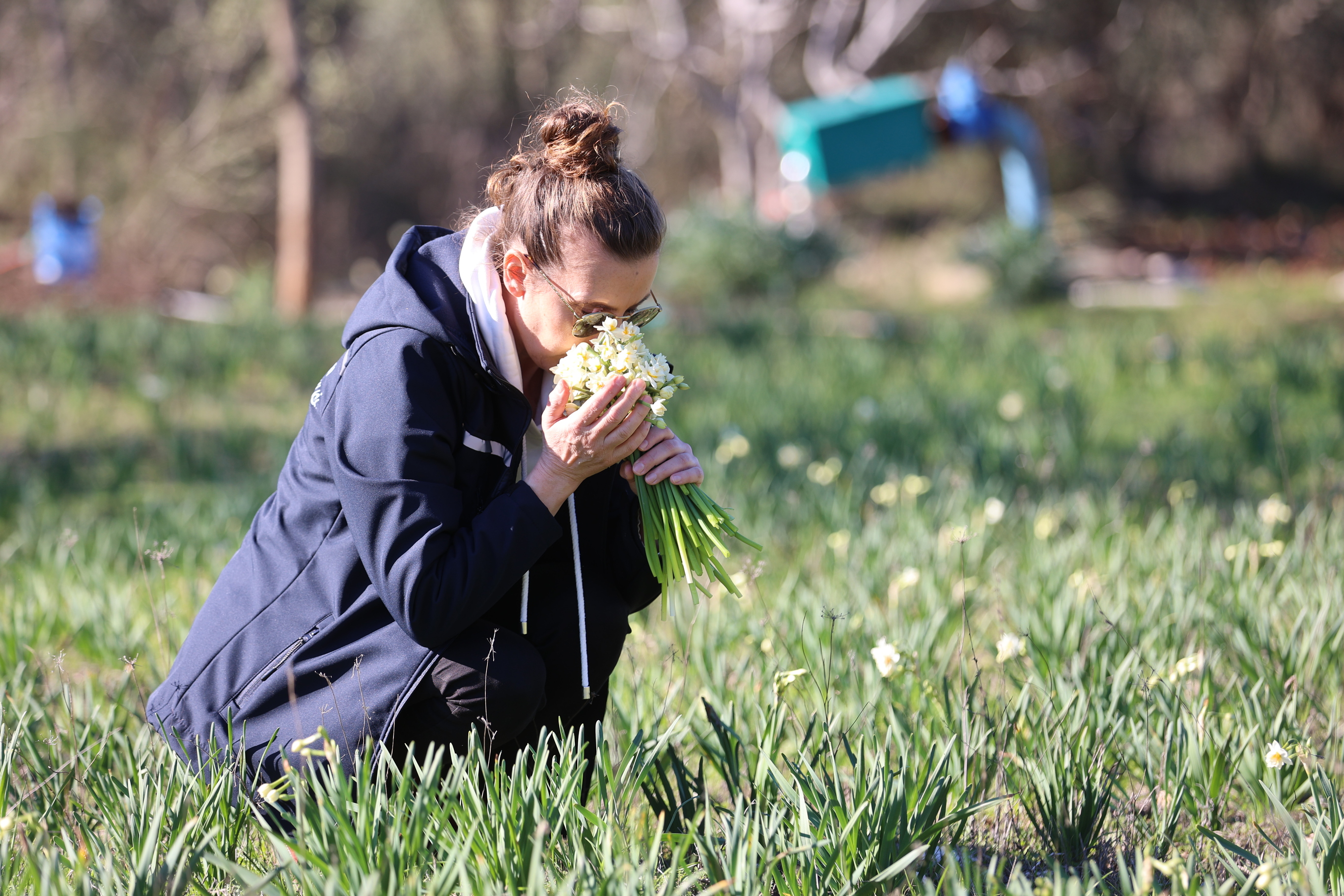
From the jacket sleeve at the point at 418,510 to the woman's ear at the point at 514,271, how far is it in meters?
0.18

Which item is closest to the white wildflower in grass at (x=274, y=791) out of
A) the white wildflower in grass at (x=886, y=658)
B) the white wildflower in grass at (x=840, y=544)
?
the white wildflower in grass at (x=886, y=658)

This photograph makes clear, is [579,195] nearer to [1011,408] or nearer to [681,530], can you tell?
[681,530]

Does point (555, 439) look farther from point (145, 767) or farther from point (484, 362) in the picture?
point (145, 767)

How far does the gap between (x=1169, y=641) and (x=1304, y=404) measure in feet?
10.1

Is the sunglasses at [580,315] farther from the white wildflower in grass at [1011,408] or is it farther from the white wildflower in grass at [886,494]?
the white wildflower in grass at [1011,408]

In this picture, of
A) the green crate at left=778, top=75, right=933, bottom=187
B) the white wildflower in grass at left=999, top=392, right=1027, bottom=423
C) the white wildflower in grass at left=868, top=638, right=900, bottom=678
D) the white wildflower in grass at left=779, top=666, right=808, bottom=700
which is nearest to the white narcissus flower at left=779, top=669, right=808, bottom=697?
the white wildflower in grass at left=779, top=666, right=808, bottom=700

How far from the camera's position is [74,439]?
4.71 m

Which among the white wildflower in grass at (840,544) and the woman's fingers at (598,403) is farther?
the white wildflower in grass at (840,544)

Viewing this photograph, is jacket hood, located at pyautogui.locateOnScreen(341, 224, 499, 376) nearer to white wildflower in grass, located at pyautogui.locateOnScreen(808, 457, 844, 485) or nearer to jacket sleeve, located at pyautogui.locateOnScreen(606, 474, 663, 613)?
jacket sleeve, located at pyautogui.locateOnScreen(606, 474, 663, 613)

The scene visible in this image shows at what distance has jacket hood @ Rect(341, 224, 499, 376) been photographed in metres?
1.66

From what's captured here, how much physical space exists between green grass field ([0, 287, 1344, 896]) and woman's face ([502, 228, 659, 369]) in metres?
0.60

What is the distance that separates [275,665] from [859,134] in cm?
970

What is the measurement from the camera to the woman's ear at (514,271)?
171 cm

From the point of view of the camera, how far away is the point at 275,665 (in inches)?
67.7
